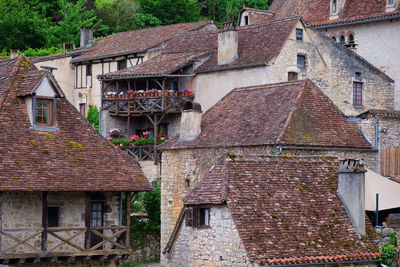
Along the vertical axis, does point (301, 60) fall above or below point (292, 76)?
above

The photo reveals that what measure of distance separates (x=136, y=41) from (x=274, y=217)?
1180 inches

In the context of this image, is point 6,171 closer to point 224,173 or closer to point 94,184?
point 94,184

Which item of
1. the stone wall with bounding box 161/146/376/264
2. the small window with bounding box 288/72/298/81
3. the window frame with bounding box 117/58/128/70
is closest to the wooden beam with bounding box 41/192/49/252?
the stone wall with bounding box 161/146/376/264

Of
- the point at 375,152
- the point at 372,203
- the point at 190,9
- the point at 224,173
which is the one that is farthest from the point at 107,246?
the point at 190,9

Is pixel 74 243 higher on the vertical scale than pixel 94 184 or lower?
lower

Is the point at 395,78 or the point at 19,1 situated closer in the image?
the point at 395,78

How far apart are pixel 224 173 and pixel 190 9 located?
4513cm

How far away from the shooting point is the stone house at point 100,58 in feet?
169

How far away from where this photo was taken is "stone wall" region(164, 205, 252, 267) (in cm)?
2452

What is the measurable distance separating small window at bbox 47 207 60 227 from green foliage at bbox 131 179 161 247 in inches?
421

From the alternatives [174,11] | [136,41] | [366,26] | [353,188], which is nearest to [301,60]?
[366,26]

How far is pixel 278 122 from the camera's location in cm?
3294

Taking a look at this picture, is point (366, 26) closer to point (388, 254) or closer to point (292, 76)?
point (292, 76)

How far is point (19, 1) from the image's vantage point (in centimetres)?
7000
